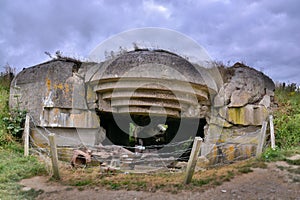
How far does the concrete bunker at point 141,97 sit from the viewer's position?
4.76m

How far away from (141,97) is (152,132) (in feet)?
7.19

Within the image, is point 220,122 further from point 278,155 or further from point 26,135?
point 26,135

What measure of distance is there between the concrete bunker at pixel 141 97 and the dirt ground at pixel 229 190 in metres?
1.62

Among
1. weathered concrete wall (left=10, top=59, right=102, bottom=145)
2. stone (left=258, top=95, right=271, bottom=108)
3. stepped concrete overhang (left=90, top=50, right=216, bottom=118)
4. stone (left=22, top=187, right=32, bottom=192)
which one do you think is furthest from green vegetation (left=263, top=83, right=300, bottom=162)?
stone (left=22, top=187, right=32, bottom=192)

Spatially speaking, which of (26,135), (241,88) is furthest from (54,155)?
(241,88)

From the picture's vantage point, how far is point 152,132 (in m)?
6.78

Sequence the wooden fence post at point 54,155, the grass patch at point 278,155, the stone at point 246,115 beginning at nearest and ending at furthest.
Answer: the wooden fence post at point 54,155 → the grass patch at point 278,155 → the stone at point 246,115

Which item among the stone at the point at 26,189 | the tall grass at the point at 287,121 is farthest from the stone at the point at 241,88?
the stone at the point at 26,189

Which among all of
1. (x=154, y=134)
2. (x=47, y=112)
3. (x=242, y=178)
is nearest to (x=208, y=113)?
(x=154, y=134)

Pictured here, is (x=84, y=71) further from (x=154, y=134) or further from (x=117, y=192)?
(x=117, y=192)

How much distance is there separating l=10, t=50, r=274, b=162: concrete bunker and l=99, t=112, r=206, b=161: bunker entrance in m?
0.20

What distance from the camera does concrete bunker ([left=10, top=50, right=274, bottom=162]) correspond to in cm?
476

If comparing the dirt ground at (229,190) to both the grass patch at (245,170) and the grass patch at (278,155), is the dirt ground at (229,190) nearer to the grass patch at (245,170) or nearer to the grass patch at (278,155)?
the grass patch at (245,170)

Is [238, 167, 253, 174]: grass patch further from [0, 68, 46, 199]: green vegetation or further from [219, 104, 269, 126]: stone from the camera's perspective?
[0, 68, 46, 199]: green vegetation
